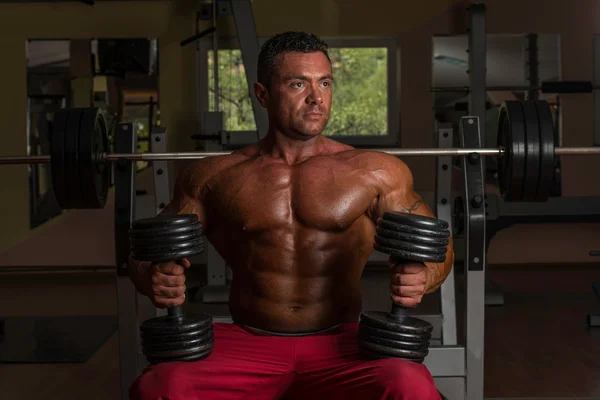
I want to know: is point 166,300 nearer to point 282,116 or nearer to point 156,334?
point 156,334

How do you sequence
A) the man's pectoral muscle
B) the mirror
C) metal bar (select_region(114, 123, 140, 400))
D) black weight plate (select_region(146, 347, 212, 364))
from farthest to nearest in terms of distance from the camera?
the mirror, metal bar (select_region(114, 123, 140, 400)), the man's pectoral muscle, black weight plate (select_region(146, 347, 212, 364))

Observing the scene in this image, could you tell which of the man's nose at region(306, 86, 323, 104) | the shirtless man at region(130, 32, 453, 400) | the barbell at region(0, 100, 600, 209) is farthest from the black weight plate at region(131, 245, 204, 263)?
the barbell at region(0, 100, 600, 209)

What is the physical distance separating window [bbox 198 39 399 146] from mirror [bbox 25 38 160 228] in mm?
496

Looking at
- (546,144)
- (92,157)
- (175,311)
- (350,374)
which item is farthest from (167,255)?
(546,144)

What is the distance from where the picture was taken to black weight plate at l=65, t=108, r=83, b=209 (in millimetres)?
2236

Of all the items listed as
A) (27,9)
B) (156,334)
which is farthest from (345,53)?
(156,334)

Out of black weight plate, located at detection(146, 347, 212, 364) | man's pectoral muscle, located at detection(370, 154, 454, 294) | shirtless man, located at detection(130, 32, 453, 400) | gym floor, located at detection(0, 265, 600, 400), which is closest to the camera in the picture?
black weight plate, located at detection(146, 347, 212, 364)

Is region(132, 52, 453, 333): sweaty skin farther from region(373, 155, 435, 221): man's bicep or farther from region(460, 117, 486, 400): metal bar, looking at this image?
region(460, 117, 486, 400): metal bar

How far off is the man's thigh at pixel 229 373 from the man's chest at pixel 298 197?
276 millimetres

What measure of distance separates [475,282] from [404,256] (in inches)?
27.1

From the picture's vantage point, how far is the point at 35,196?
5922 millimetres

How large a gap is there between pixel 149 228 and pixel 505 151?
108 cm

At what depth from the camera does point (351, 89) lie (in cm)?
586

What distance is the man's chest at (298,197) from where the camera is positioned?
1.88 m
